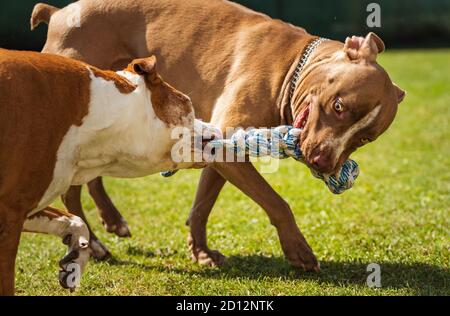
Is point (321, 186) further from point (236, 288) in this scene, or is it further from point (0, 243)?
point (0, 243)

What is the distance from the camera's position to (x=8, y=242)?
4.02 m

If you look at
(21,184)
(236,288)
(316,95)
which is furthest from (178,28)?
(21,184)

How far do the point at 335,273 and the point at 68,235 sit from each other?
1.75 metres

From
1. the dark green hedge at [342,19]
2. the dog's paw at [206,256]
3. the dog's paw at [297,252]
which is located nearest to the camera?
the dog's paw at [297,252]

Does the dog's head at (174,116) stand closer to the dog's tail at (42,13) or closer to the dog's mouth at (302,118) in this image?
the dog's mouth at (302,118)

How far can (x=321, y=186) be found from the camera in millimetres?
8016

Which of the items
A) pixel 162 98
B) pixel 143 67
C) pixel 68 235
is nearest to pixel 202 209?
pixel 68 235

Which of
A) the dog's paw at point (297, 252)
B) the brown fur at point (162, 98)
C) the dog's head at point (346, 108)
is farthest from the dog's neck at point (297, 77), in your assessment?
the brown fur at point (162, 98)

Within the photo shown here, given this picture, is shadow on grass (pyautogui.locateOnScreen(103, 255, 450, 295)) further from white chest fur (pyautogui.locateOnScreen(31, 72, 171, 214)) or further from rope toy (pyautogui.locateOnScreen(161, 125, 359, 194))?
white chest fur (pyautogui.locateOnScreen(31, 72, 171, 214))

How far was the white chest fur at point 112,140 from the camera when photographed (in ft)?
14.0

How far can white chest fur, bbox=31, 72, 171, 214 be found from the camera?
14.0ft

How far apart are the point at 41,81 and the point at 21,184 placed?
51 cm

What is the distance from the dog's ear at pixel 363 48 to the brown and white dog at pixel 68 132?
1.06 metres

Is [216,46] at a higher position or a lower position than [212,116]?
higher
